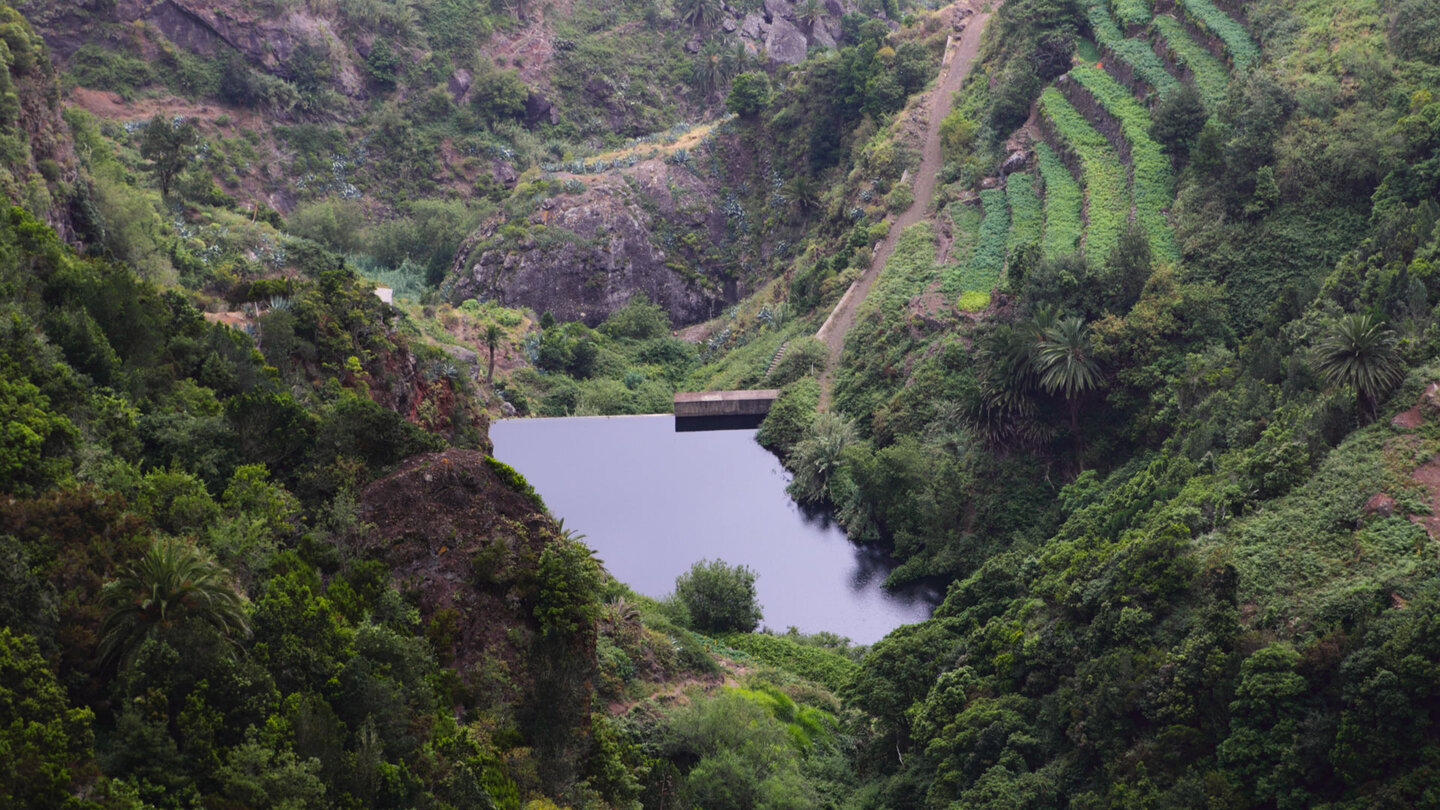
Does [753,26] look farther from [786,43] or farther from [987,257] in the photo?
[987,257]

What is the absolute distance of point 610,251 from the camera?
75.8m

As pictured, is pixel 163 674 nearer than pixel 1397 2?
Yes

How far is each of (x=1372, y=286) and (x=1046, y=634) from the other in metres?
15.0

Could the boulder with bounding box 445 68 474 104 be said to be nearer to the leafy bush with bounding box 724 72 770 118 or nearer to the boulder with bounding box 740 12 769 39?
the leafy bush with bounding box 724 72 770 118

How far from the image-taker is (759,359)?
6081 cm

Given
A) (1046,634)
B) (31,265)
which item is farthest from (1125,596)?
(31,265)

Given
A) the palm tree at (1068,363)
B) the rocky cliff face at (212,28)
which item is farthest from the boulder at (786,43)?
the palm tree at (1068,363)

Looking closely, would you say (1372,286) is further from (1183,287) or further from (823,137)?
(823,137)

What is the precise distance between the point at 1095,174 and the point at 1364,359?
2373 centimetres

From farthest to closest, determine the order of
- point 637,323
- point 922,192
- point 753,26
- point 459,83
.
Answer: point 753,26 → point 459,83 → point 637,323 → point 922,192

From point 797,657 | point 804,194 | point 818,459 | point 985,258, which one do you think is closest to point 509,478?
point 797,657

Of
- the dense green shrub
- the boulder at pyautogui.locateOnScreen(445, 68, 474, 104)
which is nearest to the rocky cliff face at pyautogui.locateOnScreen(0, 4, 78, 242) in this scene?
the dense green shrub

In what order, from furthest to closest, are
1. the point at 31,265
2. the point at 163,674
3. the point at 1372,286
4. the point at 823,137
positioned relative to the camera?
the point at 823,137
the point at 1372,286
the point at 31,265
the point at 163,674

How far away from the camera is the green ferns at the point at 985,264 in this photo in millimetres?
54750
